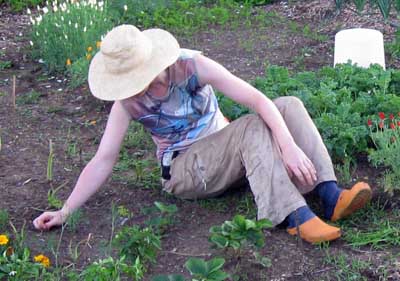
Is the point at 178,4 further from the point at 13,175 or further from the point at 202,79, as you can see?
the point at 202,79

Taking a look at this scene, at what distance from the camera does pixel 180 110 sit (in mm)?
4184

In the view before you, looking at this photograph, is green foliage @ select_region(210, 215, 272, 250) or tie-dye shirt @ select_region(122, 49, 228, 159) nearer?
green foliage @ select_region(210, 215, 272, 250)

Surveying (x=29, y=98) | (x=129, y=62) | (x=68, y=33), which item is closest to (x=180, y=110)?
(x=129, y=62)

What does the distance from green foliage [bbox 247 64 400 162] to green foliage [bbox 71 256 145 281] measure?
137cm

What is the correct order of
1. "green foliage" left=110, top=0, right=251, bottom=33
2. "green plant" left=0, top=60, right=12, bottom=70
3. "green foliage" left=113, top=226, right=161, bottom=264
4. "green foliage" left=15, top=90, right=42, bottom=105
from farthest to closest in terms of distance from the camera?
"green foliage" left=110, top=0, right=251, bottom=33 → "green plant" left=0, top=60, right=12, bottom=70 → "green foliage" left=15, top=90, right=42, bottom=105 → "green foliage" left=113, top=226, right=161, bottom=264

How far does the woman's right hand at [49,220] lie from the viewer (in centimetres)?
411

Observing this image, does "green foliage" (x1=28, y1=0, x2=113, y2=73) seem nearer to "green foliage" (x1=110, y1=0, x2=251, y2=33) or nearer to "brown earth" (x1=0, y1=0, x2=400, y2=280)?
"brown earth" (x1=0, y1=0, x2=400, y2=280)

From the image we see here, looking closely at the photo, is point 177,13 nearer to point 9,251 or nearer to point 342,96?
point 342,96

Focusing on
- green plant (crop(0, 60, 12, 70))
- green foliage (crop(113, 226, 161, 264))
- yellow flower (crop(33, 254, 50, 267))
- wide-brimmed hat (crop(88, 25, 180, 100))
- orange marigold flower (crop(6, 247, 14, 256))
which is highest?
wide-brimmed hat (crop(88, 25, 180, 100))

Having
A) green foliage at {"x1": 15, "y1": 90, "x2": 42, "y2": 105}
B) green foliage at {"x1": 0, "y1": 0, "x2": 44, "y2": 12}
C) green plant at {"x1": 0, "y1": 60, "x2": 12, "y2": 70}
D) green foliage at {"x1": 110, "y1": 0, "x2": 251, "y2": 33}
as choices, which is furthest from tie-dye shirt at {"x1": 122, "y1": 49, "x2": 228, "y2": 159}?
green foliage at {"x1": 0, "y1": 0, "x2": 44, "y2": 12}

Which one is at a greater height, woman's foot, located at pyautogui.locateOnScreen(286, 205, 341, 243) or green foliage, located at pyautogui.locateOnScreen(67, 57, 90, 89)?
woman's foot, located at pyautogui.locateOnScreen(286, 205, 341, 243)

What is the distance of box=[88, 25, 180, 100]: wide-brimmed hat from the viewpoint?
3863 mm

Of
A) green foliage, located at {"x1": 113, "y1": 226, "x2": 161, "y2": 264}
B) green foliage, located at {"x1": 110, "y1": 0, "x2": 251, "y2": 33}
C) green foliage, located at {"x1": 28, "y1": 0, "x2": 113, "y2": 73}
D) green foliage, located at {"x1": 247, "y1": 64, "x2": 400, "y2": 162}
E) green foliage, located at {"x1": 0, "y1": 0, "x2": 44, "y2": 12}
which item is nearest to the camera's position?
green foliage, located at {"x1": 113, "y1": 226, "x2": 161, "y2": 264}

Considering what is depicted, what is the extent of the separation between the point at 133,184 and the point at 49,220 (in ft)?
1.96
